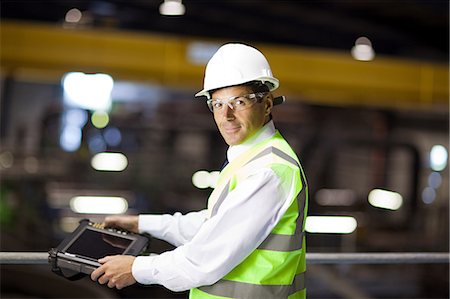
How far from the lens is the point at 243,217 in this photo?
1.69 meters

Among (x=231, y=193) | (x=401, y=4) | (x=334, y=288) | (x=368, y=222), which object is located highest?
(x=401, y=4)

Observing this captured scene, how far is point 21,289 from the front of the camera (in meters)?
5.58

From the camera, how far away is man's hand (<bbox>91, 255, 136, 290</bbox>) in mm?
1778

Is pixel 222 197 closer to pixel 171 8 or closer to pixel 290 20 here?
pixel 171 8

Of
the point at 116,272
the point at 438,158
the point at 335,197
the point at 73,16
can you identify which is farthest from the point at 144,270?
the point at 438,158

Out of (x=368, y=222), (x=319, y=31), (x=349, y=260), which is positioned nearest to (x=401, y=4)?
(x=319, y=31)

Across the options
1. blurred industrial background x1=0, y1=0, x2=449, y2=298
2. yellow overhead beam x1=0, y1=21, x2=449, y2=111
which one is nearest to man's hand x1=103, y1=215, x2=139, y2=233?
blurred industrial background x1=0, y1=0, x2=449, y2=298

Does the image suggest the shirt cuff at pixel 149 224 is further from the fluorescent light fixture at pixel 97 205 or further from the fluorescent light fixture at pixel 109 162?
the fluorescent light fixture at pixel 109 162

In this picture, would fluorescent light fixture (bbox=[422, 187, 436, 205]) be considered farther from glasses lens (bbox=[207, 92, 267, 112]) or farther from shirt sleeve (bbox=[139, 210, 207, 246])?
glasses lens (bbox=[207, 92, 267, 112])

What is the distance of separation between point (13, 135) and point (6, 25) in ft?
6.87

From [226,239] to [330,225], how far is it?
7.17 meters

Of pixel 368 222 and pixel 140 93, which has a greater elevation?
pixel 140 93

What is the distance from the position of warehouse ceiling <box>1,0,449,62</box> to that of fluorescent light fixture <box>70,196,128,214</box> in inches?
92.4

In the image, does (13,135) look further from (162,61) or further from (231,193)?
(231,193)
